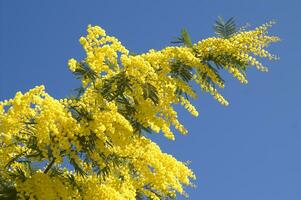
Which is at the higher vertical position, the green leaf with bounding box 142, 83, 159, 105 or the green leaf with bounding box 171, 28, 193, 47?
the green leaf with bounding box 171, 28, 193, 47

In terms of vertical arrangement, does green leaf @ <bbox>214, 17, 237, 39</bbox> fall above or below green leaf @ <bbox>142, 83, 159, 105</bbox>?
above

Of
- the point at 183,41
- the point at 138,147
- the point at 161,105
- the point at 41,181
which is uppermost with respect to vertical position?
the point at 183,41

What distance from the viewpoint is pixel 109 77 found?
360 inches

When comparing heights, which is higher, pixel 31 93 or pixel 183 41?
pixel 183 41

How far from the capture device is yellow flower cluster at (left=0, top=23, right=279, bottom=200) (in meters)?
8.73

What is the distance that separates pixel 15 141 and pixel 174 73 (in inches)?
122

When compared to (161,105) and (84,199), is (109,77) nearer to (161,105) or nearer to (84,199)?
(161,105)

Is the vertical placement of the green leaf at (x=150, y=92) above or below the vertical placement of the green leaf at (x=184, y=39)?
below

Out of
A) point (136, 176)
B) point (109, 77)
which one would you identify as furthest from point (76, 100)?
point (136, 176)

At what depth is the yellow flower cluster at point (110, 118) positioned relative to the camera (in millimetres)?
8727

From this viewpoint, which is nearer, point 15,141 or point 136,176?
point 15,141

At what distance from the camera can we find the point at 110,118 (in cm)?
865

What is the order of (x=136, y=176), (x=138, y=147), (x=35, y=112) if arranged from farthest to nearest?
(x=136, y=176), (x=138, y=147), (x=35, y=112)

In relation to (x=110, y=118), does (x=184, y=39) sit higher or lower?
higher
